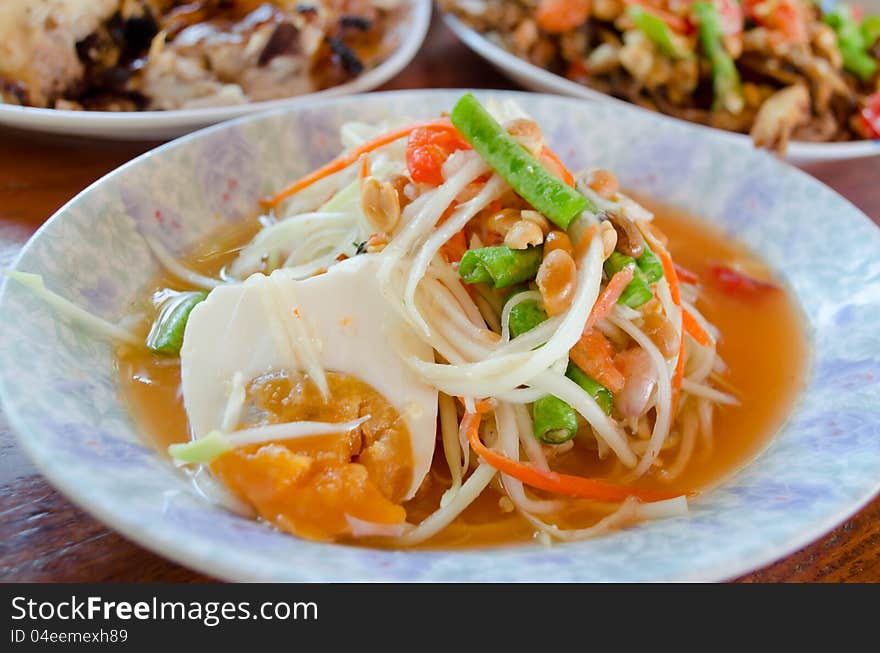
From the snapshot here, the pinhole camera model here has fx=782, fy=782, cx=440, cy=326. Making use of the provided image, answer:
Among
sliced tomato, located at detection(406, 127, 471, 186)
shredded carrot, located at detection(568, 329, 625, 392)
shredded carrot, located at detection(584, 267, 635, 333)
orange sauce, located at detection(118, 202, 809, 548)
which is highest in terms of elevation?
sliced tomato, located at detection(406, 127, 471, 186)

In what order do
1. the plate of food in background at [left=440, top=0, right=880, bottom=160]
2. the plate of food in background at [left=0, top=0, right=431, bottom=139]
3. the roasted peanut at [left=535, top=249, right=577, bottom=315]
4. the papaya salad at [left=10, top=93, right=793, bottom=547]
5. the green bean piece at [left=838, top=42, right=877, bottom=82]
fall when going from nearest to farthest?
the papaya salad at [left=10, top=93, right=793, bottom=547]
the roasted peanut at [left=535, top=249, right=577, bottom=315]
the plate of food in background at [left=0, top=0, right=431, bottom=139]
the plate of food in background at [left=440, top=0, right=880, bottom=160]
the green bean piece at [left=838, top=42, right=877, bottom=82]

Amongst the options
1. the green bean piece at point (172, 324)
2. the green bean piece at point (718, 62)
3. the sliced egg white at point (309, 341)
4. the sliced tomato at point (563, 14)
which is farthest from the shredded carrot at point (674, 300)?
Result: the sliced tomato at point (563, 14)

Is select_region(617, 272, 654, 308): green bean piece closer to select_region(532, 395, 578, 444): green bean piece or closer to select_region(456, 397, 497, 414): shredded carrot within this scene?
select_region(532, 395, 578, 444): green bean piece

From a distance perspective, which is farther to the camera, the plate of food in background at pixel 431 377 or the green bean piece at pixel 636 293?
the green bean piece at pixel 636 293

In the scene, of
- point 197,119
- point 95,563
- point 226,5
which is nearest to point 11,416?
point 95,563

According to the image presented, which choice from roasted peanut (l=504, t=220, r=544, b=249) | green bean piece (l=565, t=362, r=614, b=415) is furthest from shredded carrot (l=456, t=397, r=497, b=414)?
roasted peanut (l=504, t=220, r=544, b=249)

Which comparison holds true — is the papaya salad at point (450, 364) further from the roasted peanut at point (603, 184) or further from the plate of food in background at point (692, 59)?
the plate of food in background at point (692, 59)

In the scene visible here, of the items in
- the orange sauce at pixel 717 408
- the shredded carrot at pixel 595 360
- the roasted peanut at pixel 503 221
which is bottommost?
the orange sauce at pixel 717 408
